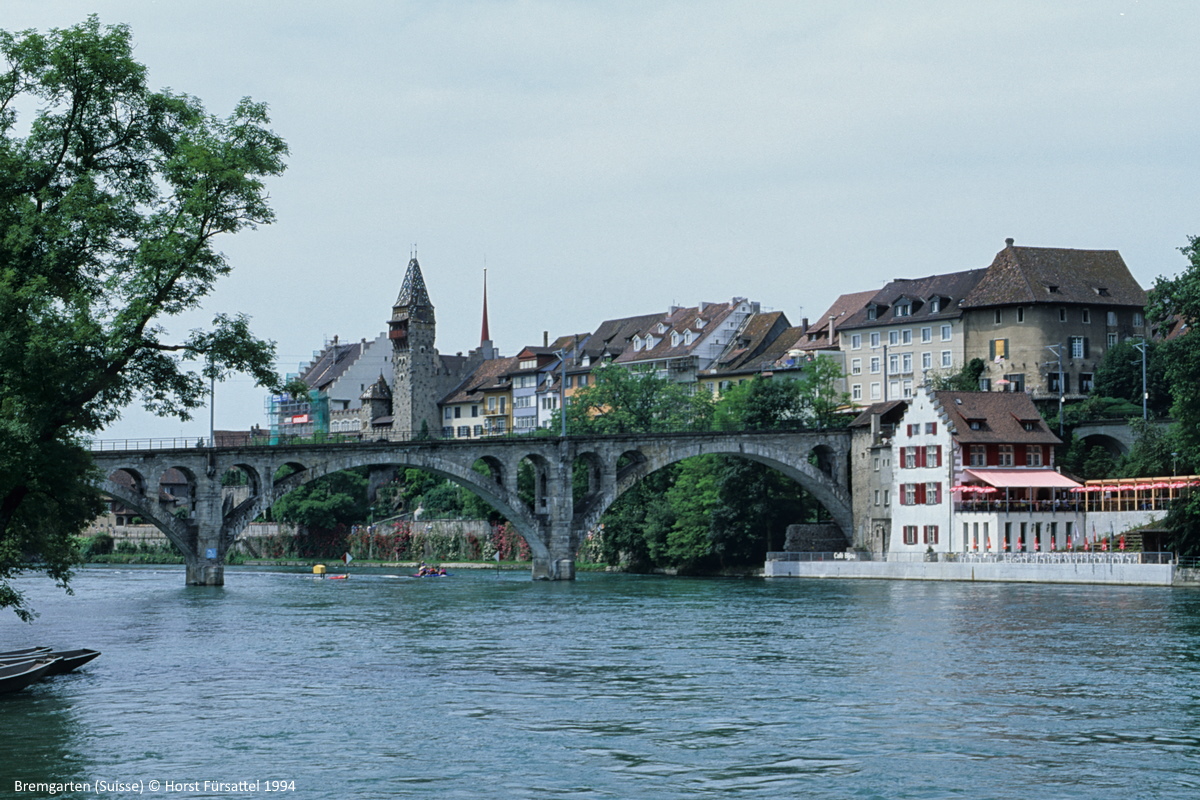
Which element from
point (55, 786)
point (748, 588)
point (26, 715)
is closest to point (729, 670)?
point (26, 715)

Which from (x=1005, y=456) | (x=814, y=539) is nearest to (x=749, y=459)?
(x=814, y=539)

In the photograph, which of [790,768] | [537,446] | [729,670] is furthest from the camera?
[537,446]

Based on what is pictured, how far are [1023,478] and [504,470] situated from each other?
86.6ft

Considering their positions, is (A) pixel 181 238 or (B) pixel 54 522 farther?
(B) pixel 54 522

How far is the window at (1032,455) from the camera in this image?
274 ft

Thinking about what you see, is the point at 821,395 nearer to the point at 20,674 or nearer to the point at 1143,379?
the point at 1143,379

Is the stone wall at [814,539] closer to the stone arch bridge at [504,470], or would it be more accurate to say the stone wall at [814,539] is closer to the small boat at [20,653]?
the stone arch bridge at [504,470]

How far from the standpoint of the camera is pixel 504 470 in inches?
3440

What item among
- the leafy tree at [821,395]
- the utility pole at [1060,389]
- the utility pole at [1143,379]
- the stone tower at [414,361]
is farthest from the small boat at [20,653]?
the stone tower at [414,361]

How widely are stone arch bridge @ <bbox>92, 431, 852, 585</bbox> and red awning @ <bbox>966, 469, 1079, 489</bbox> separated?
39.8 feet

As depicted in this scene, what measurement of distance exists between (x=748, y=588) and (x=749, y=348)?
5464 cm

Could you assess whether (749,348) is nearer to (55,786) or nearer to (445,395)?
(445,395)

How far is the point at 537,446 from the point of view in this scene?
88.1 m

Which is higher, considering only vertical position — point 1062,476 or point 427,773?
point 1062,476
